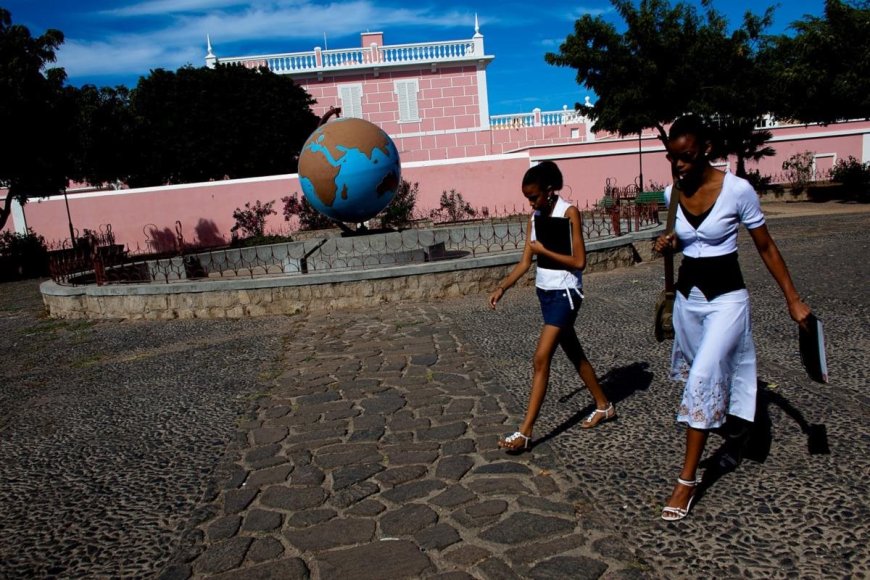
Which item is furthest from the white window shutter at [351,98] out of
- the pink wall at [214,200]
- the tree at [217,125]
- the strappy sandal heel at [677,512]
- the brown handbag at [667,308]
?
the strappy sandal heel at [677,512]

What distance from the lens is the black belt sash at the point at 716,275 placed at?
2926mm

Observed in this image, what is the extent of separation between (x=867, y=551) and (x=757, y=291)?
19.4 feet

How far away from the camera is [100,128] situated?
889 inches

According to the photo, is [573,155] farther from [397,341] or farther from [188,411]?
[188,411]

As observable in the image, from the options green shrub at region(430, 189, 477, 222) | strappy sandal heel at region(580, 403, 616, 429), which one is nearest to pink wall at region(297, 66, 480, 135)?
green shrub at region(430, 189, 477, 222)

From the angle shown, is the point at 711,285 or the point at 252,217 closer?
the point at 711,285

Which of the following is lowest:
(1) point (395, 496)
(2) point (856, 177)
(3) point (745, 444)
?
(1) point (395, 496)

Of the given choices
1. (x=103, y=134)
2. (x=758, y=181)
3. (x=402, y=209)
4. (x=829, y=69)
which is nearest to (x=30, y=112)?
(x=103, y=134)

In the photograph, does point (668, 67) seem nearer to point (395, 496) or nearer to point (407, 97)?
point (407, 97)

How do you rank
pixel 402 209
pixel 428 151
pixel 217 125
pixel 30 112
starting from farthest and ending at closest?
1. pixel 428 151
2. pixel 217 125
3. pixel 402 209
4. pixel 30 112

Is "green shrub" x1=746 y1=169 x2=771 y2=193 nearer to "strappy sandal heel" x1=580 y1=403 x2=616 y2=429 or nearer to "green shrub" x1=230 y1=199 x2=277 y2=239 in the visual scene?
"green shrub" x1=230 y1=199 x2=277 y2=239

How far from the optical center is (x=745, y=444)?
334 cm

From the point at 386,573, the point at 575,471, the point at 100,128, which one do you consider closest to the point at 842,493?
the point at 575,471

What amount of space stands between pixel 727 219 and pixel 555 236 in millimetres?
1110
